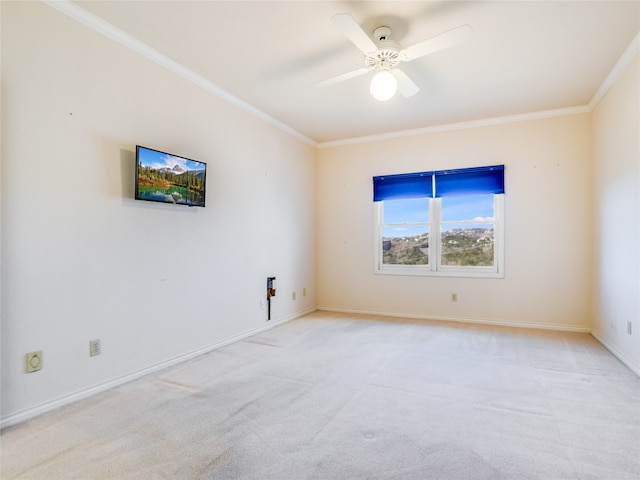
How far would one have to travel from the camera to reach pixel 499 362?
3072 mm

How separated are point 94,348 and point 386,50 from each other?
2982mm

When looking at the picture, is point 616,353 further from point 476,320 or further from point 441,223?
point 441,223

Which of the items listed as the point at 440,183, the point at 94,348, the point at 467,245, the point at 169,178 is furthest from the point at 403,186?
the point at 94,348

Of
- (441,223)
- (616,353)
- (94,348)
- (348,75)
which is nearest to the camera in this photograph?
(94,348)

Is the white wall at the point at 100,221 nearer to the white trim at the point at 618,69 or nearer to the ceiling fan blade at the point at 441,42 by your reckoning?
the ceiling fan blade at the point at 441,42

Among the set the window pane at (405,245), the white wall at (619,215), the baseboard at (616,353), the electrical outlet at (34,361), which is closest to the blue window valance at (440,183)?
the window pane at (405,245)

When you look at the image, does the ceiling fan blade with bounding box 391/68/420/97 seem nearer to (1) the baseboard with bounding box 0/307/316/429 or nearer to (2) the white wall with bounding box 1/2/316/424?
(2) the white wall with bounding box 1/2/316/424

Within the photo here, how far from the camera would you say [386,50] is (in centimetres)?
250

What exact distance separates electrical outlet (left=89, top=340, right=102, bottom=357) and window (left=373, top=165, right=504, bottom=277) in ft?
11.9

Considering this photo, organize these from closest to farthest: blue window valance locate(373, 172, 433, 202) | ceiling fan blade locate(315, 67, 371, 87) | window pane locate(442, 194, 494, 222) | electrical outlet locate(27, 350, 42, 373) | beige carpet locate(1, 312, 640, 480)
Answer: beige carpet locate(1, 312, 640, 480), electrical outlet locate(27, 350, 42, 373), ceiling fan blade locate(315, 67, 371, 87), window pane locate(442, 194, 494, 222), blue window valance locate(373, 172, 433, 202)

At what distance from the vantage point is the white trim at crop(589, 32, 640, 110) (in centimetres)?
274

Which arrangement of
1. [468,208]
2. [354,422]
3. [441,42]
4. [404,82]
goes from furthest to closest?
[468,208]
[404,82]
[441,42]
[354,422]

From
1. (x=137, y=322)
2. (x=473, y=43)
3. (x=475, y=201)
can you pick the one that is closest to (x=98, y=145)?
(x=137, y=322)

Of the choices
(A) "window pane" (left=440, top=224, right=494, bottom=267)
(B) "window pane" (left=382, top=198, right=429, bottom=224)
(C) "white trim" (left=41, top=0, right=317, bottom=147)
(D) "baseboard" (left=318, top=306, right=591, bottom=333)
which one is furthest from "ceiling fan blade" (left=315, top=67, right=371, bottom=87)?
(D) "baseboard" (left=318, top=306, right=591, bottom=333)
